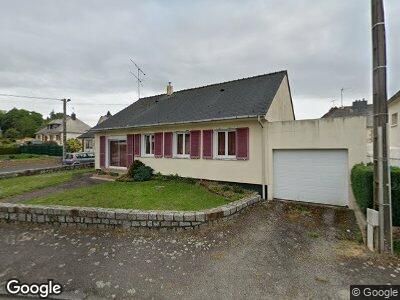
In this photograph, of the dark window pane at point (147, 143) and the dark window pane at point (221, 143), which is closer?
the dark window pane at point (221, 143)

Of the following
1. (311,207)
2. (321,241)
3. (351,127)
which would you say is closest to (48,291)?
(321,241)

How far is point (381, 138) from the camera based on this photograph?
5.29 m

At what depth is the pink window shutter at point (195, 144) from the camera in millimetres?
11930

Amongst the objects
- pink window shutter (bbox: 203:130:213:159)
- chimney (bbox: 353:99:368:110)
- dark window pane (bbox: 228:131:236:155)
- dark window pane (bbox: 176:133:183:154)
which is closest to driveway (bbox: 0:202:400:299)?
dark window pane (bbox: 228:131:236:155)

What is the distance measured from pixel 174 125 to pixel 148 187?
3.53 m

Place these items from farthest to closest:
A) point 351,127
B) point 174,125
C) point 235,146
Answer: point 174,125, point 235,146, point 351,127

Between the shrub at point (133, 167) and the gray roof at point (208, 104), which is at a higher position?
the gray roof at point (208, 104)

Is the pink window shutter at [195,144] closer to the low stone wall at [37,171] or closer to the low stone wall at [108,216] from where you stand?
the low stone wall at [108,216]

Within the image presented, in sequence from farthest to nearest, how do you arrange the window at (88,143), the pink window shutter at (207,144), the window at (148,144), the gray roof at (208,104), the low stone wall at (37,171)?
1. the window at (88,143)
2. the low stone wall at (37,171)
3. the window at (148,144)
4. the pink window shutter at (207,144)
5. the gray roof at (208,104)

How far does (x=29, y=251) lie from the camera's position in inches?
229

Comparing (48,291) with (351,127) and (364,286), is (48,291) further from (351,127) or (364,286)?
(351,127)

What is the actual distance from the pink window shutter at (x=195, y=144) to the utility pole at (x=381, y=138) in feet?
25.2

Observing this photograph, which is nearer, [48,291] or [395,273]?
[48,291]

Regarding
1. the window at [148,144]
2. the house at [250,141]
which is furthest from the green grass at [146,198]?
the window at [148,144]
